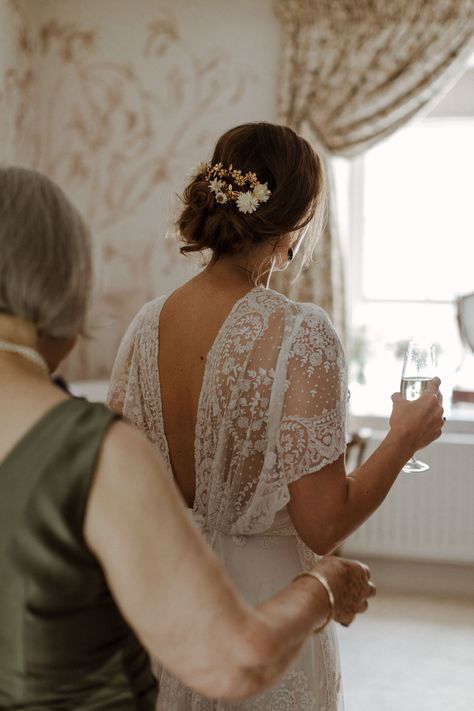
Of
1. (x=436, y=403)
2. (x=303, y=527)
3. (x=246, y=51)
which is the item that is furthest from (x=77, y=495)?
(x=246, y=51)

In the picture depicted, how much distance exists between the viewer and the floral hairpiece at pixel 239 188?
1.54m

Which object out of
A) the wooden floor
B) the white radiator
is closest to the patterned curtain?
the white radiator

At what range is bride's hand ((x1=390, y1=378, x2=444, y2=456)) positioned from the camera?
5.14 ft

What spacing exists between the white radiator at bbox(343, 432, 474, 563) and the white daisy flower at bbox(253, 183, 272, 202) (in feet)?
8.61

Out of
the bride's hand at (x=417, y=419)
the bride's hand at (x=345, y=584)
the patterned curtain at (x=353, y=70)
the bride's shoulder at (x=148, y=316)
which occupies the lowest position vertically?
the bride's hand at (x=345, y=584)

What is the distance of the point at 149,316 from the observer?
5.51 feet

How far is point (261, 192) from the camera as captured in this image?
1533mm

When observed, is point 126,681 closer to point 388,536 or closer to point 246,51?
point 388,536

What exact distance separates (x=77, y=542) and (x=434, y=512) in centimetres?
333

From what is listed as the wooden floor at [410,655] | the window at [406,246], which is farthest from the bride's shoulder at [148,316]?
the window at [406,246]

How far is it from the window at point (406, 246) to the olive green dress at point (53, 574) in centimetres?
339

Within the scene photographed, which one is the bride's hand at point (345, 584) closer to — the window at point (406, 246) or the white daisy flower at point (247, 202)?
the white daisy flower at point (247, 202)

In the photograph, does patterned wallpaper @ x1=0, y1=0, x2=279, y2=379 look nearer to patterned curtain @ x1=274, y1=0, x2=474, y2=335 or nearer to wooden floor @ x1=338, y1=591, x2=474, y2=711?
patterned curtain @ x1=274, y1=0, x2=474, y2=335

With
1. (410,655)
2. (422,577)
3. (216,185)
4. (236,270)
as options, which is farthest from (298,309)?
(422,577)
